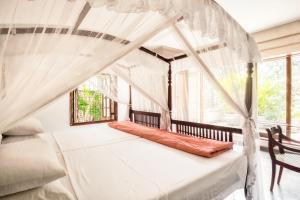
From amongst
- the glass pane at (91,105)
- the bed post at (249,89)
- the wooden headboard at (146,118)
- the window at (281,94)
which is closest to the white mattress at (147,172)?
the bed post at (249,89)

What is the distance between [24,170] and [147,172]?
845mm

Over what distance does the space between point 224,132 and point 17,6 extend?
8.04 feet

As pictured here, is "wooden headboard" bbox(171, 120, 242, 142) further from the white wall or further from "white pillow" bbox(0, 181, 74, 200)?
the white wall

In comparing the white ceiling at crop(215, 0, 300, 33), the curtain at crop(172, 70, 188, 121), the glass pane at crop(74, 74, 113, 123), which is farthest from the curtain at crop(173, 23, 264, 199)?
the glass pane at crop(74, 74, 113, 123)

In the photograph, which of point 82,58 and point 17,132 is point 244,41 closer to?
point 82,58

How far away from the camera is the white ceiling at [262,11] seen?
2.65m

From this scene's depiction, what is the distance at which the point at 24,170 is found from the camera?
114 cm

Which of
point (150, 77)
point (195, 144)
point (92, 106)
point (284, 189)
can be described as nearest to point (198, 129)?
point (195, 144)

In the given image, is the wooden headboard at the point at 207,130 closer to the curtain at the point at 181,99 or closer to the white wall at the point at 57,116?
the curtain at the point at 181,99

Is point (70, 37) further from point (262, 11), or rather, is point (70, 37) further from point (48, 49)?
point (262, 11)

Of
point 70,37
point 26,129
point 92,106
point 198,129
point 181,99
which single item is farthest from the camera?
point 92,106

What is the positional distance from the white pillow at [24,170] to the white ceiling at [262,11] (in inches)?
108

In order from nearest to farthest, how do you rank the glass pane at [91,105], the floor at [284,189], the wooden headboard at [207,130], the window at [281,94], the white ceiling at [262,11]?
1. the floor at [284,189]
2. the wooden headboard at [207,130]
3. the white ceiling at [262,11]
4. the window at [281,94]
5. the glass pane at [91,105]

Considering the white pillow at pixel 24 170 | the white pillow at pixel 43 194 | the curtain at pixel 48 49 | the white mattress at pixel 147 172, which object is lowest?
the white mattress at pixel 147 172
